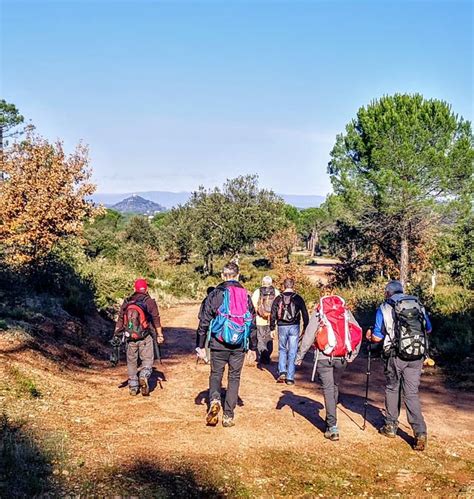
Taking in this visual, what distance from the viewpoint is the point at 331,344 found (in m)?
6.19

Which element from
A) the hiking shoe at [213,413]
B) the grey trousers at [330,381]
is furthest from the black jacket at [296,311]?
the hiking shoe at [213,413]

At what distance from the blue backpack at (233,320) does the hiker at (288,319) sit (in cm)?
280

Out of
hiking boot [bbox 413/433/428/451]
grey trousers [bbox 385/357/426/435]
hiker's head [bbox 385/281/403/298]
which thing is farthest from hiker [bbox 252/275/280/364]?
hiking boot [bbox 413/433/428/451]

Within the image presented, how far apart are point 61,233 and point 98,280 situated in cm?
393

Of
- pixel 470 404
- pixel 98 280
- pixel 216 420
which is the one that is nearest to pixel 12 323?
pixel 216 420

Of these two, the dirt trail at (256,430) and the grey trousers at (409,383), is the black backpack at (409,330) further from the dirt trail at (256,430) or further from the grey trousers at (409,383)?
the dirt trail at (256,430)

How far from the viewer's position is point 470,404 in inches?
341

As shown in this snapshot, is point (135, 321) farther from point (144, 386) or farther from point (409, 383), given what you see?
point (409, 383)

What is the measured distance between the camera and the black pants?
20.9ft

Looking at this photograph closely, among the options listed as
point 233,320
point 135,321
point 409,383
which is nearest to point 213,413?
point 233,320

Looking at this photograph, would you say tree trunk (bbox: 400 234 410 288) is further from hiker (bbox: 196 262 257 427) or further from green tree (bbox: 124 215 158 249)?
green tree (bbox: 124 215 158 249)

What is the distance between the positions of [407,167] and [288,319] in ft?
55.1

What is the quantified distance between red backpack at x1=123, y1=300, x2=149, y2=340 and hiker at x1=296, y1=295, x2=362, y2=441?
243 cm

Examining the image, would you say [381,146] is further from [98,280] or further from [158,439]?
[158,439]
